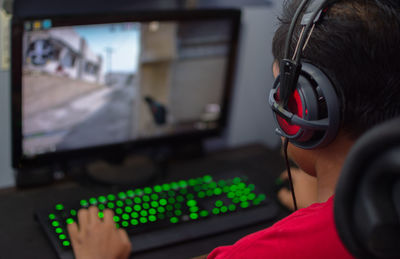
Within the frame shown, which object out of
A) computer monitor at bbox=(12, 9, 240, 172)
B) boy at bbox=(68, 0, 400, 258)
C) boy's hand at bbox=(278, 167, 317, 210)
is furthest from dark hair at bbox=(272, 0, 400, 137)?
computer monitor at bbox=(12, 9, 240, 172)

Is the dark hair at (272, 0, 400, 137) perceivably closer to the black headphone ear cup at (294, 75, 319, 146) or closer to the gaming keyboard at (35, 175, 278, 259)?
the black headphone ear cup at (294, 75, 319, 146)

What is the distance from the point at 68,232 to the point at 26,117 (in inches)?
11.0

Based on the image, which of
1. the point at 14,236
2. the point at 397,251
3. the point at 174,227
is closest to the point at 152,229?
the point at 174,227

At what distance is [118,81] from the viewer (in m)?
1.03

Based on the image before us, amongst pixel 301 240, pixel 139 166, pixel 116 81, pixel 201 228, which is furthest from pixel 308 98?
pixel 139 166

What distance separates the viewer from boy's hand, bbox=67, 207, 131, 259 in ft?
2.43

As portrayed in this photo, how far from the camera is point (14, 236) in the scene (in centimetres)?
85

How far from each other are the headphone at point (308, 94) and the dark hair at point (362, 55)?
1 centimetres

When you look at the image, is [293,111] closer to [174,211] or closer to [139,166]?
[174,211]

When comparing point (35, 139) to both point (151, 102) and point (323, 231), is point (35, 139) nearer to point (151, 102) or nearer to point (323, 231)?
point (151, 102)

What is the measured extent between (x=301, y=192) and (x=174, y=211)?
0.92 ft

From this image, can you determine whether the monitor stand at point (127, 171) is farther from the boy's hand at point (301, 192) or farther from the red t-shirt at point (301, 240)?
the red t-shirt at point (301, 240)

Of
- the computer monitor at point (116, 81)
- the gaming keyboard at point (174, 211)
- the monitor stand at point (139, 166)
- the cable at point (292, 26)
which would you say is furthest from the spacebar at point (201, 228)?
the cable at point (292, 26)

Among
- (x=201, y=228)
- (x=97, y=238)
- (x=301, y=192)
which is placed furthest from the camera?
(x=301, y=192)
